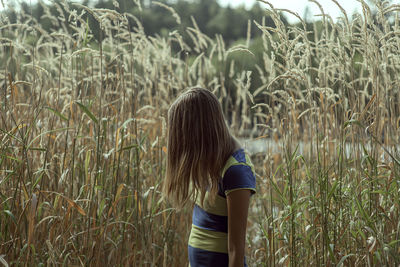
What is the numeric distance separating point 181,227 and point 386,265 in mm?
1204

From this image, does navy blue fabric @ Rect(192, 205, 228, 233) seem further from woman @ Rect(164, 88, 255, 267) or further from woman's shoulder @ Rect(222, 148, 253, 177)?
woman's shoulder @ Rect(222, 148, 253, 177)

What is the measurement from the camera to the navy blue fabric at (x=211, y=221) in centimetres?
163

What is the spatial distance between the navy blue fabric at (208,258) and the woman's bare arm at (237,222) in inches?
3.2

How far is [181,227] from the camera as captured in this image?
9.02 feet

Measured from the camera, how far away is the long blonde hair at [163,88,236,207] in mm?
1628

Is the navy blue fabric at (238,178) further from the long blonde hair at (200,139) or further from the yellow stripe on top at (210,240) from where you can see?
the yellow stripe on top at (210,240)

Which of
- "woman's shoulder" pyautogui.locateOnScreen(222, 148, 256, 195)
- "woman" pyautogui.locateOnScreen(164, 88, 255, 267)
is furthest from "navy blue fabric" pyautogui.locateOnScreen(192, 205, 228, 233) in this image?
"woman's shoulder" pyautogui.locateOnScreen(222, 148, 256, 195)

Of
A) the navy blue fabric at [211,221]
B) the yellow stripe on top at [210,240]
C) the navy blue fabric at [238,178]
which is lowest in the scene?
the yellow stripe on top at [210,240]

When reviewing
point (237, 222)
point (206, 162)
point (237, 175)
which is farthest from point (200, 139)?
point (237, 222)

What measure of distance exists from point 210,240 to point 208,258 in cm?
6

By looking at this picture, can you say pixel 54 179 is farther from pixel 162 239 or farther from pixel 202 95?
pixel 202 95

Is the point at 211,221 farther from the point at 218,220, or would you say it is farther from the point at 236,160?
the point at 236,160

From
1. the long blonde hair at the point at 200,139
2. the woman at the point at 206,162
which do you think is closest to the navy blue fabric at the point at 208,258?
the woman at the point at 206,162

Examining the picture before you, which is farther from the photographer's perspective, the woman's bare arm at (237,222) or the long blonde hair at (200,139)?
the long blonde hair at (200,139)
